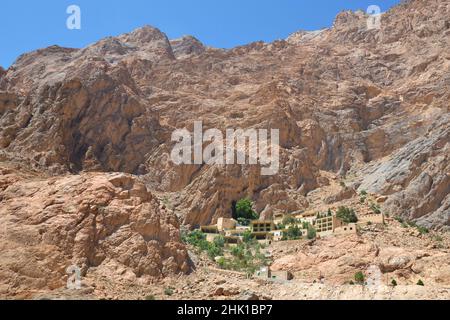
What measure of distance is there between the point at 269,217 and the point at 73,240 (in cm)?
3835

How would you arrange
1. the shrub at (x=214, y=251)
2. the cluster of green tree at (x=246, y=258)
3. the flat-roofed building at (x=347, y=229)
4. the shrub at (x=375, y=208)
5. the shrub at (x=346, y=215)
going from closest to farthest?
the cluster of green tree at (x=246, y=258) < the flat-roofed building at (x=347, y=229) < the shrub at (x=214, y=251) < the shrub at (x=346, y=215) < the shrub at (x=375, y=208)

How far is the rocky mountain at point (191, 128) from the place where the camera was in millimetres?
47281

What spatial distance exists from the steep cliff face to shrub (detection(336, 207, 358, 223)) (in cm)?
819

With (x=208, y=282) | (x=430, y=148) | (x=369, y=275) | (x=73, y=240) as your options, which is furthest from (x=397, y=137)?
(x=73, y=240)

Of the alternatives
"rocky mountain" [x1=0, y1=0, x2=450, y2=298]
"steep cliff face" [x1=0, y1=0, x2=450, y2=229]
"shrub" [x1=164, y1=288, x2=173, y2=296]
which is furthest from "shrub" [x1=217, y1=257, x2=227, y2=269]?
"steep cliff face" [x1=0, y1=0, x2=450, y2=229]

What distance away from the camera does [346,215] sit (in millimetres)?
68875

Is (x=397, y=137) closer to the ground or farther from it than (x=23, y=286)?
farther from it

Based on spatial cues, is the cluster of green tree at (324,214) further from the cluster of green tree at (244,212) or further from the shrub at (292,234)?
the cluster of green tree at (244,212)

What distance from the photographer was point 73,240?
147 ft

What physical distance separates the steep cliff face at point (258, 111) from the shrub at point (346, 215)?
26.9ft

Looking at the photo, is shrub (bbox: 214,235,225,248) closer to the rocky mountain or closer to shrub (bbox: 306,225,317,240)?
shrub (bbox: 306,225,317,240)

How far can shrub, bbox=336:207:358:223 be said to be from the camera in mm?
68312

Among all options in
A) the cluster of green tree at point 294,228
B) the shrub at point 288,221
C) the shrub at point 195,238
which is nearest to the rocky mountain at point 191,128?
the shrub at point 195,238
